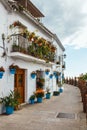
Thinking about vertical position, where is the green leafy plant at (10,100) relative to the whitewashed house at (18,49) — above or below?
below

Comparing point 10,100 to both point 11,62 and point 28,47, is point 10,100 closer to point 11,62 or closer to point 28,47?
point 11,62

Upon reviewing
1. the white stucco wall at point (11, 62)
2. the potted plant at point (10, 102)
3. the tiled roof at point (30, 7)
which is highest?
the tiled roof at point (30, 7)

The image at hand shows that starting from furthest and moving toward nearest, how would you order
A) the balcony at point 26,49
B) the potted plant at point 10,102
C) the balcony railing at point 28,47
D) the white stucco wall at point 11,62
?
the balcony railing at point 28,47 → the balcony at point 26,49 → the white stucco wall at point 11,62 → the potted plant at point 10,102

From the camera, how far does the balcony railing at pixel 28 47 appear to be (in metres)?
15.6

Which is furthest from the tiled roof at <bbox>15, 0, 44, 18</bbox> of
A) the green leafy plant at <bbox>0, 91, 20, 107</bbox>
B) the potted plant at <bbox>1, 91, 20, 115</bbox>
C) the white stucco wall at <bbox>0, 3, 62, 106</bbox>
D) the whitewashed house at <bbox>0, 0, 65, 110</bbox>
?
the potted plant at <bbox>1, 91, 20, 115</bbox>

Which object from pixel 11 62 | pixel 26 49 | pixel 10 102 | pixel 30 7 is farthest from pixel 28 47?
pixel 30 7

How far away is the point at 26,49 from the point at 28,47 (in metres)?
0.53

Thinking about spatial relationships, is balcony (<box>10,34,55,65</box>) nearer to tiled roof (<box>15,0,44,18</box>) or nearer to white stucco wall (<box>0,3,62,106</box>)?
white stucco wall (<box>0,3,62,106</box>)

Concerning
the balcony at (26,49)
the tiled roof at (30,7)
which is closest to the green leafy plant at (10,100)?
the balcony at (26,49)

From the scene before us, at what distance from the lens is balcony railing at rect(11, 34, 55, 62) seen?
1564 cm

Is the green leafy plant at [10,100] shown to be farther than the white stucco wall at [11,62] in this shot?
No

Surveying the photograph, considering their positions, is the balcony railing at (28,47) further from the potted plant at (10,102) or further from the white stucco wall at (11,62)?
the potted plant at (10,102)

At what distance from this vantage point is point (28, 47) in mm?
17922

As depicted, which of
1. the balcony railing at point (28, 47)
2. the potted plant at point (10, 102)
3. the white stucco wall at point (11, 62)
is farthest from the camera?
the balcony railing at point (28, 47)
